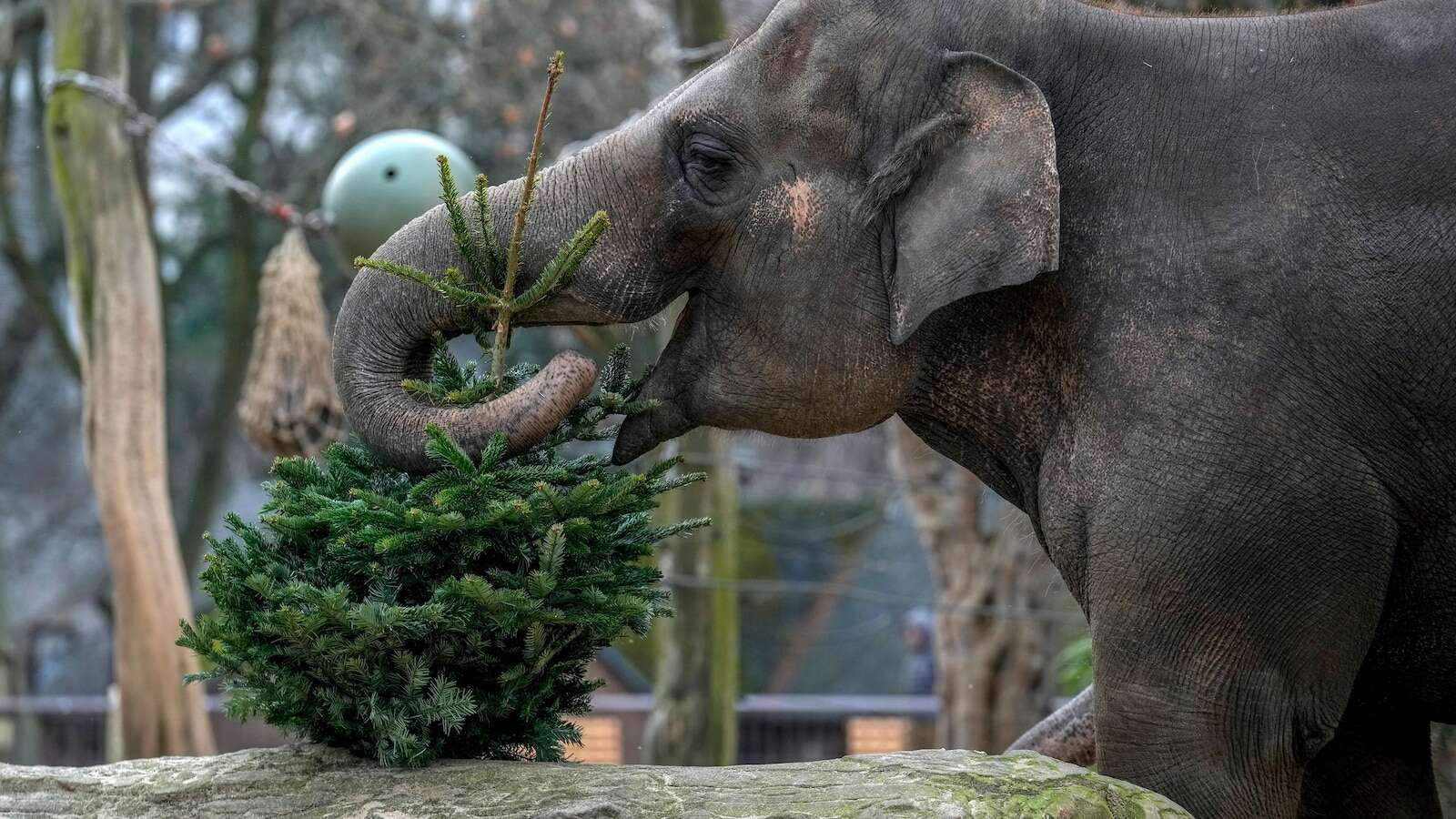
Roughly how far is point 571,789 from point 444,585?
16.0 inches

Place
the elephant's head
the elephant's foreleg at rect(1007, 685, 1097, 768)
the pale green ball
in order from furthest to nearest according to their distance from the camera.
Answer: the pale green ball < the elephant's foreleg at rect(1007, 685, 1097, 768) < the elephant's head

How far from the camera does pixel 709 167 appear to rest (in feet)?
10.7

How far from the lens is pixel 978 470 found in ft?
11.5

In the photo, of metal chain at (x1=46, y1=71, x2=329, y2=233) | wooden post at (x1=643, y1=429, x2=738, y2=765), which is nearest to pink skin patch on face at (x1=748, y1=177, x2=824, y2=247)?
metal chain at (x1=46, y1=71, x2=329, y2=233)

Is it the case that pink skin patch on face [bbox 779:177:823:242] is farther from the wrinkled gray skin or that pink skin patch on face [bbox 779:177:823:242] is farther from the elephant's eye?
the elephant's eye

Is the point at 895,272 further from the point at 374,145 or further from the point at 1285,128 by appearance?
the point at 374,145

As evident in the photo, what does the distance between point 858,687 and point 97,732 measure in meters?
8.40

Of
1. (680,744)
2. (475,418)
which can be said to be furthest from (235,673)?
(680,744)

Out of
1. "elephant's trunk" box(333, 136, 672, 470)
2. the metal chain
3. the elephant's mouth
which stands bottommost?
the elephant's mouth

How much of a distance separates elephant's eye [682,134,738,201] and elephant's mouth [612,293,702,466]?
9.3 inches

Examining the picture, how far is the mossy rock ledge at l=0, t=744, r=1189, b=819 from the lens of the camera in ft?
8.82

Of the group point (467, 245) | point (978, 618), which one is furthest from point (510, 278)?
point (978, 618)

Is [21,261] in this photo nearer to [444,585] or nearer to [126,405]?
[126,405]

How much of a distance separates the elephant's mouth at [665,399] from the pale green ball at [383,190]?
3116 mm
